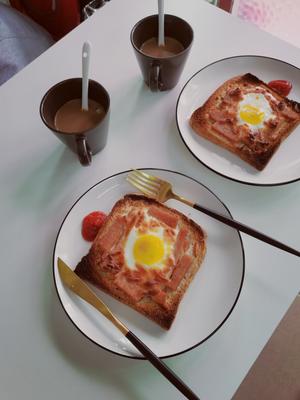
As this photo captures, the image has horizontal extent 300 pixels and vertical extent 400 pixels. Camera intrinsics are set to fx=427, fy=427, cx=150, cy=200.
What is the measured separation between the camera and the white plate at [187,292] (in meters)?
0.86

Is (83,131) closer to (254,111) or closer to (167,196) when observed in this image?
(167,196)

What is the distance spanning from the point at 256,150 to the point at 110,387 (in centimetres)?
63

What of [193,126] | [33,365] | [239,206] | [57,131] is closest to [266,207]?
[239,206]

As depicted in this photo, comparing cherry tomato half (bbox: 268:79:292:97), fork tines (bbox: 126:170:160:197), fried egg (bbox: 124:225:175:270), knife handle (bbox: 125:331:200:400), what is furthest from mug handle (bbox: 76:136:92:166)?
cherry tomato half (bbox: 268:79:292:97)

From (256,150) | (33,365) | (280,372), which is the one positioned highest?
(256,150)

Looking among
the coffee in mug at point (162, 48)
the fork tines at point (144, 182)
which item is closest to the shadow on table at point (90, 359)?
the fork tines at point (144, 182)

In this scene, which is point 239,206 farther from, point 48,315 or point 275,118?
point 48,315

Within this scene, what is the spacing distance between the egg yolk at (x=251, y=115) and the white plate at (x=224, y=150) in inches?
3.5

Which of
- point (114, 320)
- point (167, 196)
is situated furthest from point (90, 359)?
point (167, 196)

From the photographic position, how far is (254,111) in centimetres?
109

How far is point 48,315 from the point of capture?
3.08ft

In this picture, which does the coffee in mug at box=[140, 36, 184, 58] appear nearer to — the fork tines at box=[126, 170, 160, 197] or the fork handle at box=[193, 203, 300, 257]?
the fork tines at box=[126, 170, 160, 197]

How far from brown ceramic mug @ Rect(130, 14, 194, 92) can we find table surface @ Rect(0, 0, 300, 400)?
7 centimetres

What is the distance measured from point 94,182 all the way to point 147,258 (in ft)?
0.93
